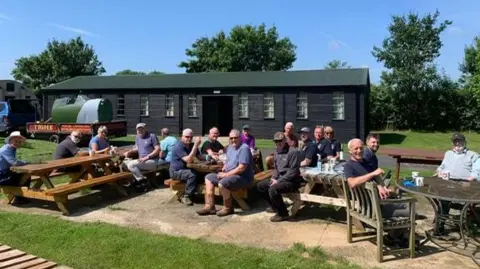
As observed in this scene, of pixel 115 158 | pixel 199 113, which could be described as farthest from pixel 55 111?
pixel 115 158

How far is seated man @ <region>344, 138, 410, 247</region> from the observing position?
4805mm

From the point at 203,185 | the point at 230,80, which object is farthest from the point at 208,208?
the point at 230,80

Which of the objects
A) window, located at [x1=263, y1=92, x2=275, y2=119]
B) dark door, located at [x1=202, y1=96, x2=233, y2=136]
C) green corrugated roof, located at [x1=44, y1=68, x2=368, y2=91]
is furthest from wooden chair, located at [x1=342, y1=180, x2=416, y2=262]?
dark door, located at [x1=202, y1=96, x2=233, y2=136]

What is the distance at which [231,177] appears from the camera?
247 inches

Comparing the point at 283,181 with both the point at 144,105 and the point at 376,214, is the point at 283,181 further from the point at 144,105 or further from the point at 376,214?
the point at 144,105

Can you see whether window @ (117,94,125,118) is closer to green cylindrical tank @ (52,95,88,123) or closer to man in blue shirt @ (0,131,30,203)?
green cylindrical tank @ (52,95,88,123)

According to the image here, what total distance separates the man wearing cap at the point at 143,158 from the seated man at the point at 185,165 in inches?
46.4

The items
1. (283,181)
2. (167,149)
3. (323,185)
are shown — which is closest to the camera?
(283,181)

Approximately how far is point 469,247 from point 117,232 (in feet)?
13.8

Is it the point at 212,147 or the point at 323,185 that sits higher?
the point at 212,147

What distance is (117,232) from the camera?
5371 millimetres

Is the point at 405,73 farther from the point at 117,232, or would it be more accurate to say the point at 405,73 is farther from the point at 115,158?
the point at 117,232

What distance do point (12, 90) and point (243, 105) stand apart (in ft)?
49.1

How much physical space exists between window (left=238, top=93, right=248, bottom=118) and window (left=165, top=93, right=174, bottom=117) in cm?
399
